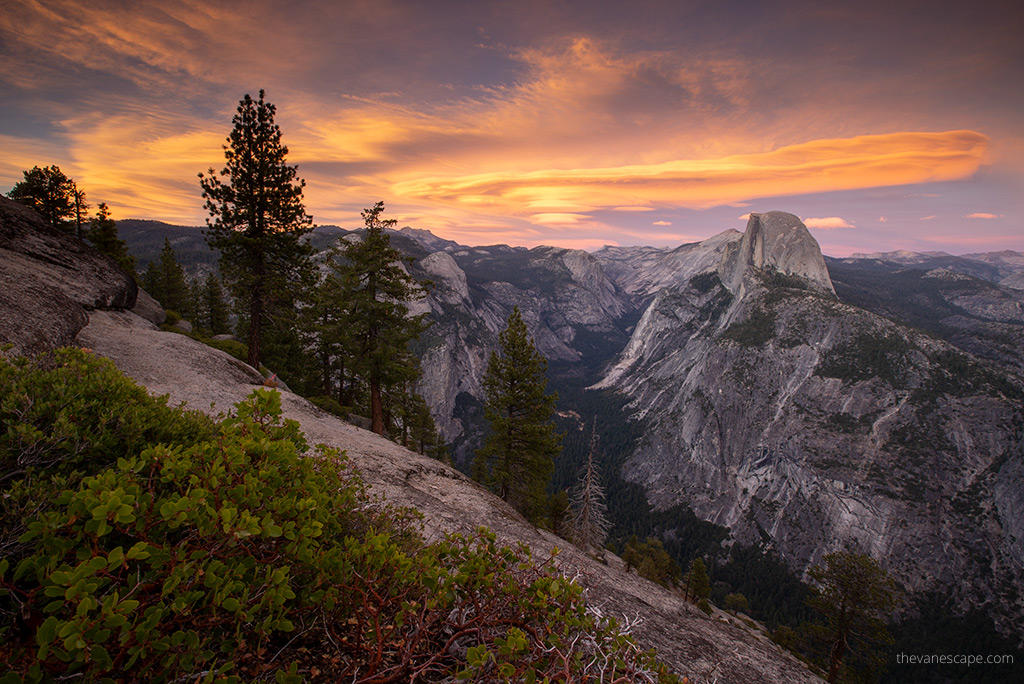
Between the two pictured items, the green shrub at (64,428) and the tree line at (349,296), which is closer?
the green shrub at (64,428)

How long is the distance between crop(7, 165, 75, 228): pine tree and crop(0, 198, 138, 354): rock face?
25.9 m

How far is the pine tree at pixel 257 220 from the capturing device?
65.1 feet

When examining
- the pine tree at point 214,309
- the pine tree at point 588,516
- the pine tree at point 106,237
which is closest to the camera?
the pine tree at point 588,516

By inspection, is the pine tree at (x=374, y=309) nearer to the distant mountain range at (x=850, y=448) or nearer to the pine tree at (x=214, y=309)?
the pine tree at (x=214, y=309)

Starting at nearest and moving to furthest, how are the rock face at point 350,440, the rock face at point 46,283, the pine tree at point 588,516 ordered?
1. the rock face at point 350,440
2. the rock face at point 46,283
3. the pine tree at point 588,516

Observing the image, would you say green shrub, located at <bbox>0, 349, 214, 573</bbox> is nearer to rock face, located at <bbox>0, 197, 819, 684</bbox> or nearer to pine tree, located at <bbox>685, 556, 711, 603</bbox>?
rock face, located at <bbox>0, 197, 819, 684</bbox>

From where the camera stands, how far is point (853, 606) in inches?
1067

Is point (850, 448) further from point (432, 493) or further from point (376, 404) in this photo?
point (432, 493)

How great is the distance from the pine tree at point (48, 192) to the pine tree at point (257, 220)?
32.6 metres

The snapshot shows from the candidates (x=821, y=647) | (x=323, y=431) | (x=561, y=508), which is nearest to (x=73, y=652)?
(x=323, y=431)

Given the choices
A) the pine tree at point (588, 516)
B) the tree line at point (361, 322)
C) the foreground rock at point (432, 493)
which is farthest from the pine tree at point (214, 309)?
the pine tree at point (588, 516)

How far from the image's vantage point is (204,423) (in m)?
6.20

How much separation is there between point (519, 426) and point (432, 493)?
10.9 metres

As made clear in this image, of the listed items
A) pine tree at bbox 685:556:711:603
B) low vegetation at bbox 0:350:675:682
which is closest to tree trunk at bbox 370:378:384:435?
low vegetation at bbox 0:350:675:682
